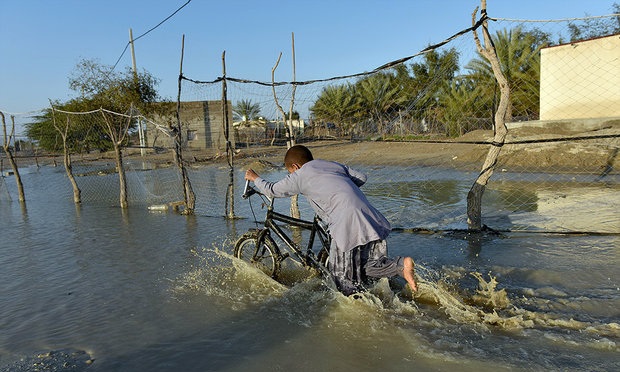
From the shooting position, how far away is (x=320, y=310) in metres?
4.63

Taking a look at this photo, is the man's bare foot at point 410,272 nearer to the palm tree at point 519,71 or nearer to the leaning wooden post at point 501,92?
the leaning wooden post at point 501,92

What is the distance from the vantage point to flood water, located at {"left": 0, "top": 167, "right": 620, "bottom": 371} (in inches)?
144

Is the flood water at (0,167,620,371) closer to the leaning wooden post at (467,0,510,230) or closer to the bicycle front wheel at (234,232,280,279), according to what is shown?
the bicycle front wheel at (234,232,280,279)

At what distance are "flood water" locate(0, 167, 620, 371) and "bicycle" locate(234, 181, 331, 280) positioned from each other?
17cm

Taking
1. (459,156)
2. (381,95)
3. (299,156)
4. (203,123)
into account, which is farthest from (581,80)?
(203,123)

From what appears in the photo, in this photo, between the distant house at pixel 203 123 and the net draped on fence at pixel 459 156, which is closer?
the net draped on fence at pixel 459 156

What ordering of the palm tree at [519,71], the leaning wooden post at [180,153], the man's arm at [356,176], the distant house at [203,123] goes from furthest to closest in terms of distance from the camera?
the distant house at [203,123]
the palm tree at [519,71]
the leaning wooden post at [180,153]
the man's arm at [356,176]

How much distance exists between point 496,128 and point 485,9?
165cm

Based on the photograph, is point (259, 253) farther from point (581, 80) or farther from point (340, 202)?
point (581, 80)

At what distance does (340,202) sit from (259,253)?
1757mm

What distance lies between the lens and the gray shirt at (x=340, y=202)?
434 centimetres

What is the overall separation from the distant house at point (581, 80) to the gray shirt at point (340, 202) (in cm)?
1531

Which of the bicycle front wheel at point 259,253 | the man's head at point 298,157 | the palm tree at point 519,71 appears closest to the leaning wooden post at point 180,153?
the bicycle front wheel at point 259,253

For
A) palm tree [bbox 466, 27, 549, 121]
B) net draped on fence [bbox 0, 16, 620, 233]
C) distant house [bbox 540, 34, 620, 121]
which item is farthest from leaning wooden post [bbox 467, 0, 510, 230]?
palm tree [bbox 466, 27, 549, 121]
